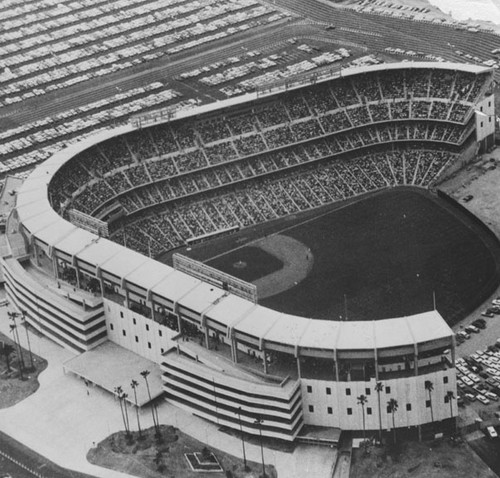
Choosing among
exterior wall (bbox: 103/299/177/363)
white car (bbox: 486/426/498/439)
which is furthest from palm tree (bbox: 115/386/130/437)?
white car (bbox: 486/426/498/439)

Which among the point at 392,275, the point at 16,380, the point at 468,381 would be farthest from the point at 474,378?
the point at 16,380

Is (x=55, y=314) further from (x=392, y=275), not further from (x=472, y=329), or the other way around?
(x=472, y=329)

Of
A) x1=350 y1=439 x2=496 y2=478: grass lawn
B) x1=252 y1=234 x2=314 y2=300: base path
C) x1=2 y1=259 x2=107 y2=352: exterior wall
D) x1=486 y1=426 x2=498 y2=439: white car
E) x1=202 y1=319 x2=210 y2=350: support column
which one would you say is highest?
x1=202 y1=319 x2=210 y2=350: support column

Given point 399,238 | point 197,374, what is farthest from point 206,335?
point 399,238

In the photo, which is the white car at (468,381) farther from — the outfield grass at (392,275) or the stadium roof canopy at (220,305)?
the outfield grass at (392,275)

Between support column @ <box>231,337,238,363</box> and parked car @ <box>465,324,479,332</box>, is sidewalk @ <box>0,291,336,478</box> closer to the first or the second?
support column @ <box>231,337,238,363</box>
